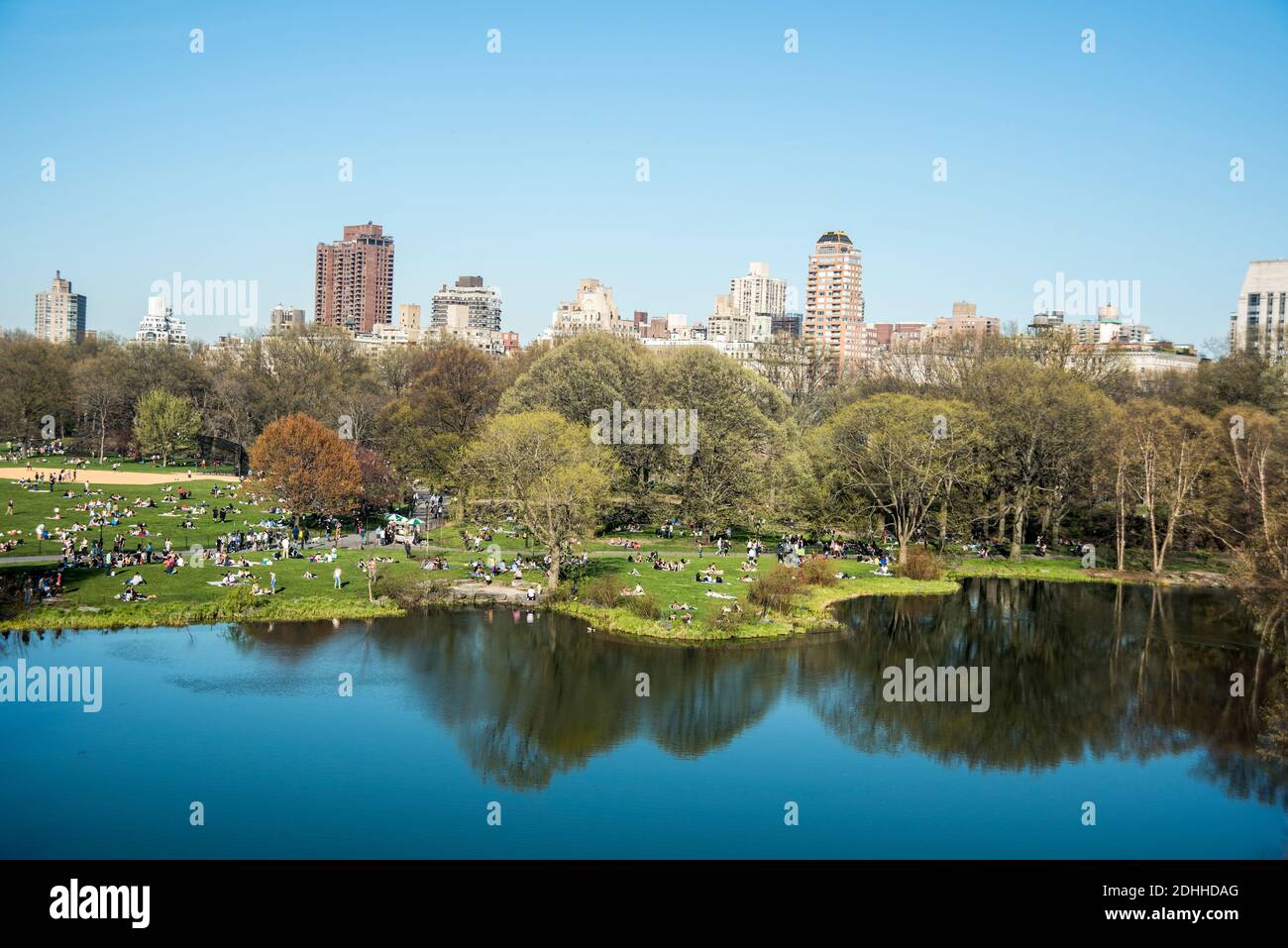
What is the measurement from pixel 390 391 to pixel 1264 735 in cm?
7224

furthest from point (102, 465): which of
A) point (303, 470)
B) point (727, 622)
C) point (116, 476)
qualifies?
point (727, 622)

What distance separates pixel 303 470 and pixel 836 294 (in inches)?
5195

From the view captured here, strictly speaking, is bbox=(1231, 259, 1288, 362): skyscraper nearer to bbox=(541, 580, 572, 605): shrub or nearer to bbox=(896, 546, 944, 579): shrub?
bbox=(896, 546, 944, 579): shrub

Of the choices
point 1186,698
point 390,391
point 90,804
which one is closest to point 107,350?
point 390,391

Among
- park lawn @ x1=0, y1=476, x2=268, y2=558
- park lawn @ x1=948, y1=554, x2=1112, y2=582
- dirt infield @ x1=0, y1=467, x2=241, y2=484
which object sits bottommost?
park lawn @ x1=948, y1=554, x2=1112, y2=582

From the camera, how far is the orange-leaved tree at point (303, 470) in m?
48.3

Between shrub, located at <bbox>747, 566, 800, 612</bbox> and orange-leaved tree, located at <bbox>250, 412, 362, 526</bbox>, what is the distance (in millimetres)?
20866

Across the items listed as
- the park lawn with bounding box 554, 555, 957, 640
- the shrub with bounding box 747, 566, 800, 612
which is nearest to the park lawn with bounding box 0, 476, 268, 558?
the park lawn with bounding box 554, 555, 957, 640

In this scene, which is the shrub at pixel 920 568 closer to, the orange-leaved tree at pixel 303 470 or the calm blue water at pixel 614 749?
the calm blue water at pixel 614 749

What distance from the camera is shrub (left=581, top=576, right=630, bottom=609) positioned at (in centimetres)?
3644

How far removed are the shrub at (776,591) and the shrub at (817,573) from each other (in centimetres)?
277

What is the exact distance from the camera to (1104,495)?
53438 millimetres

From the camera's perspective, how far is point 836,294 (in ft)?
556
